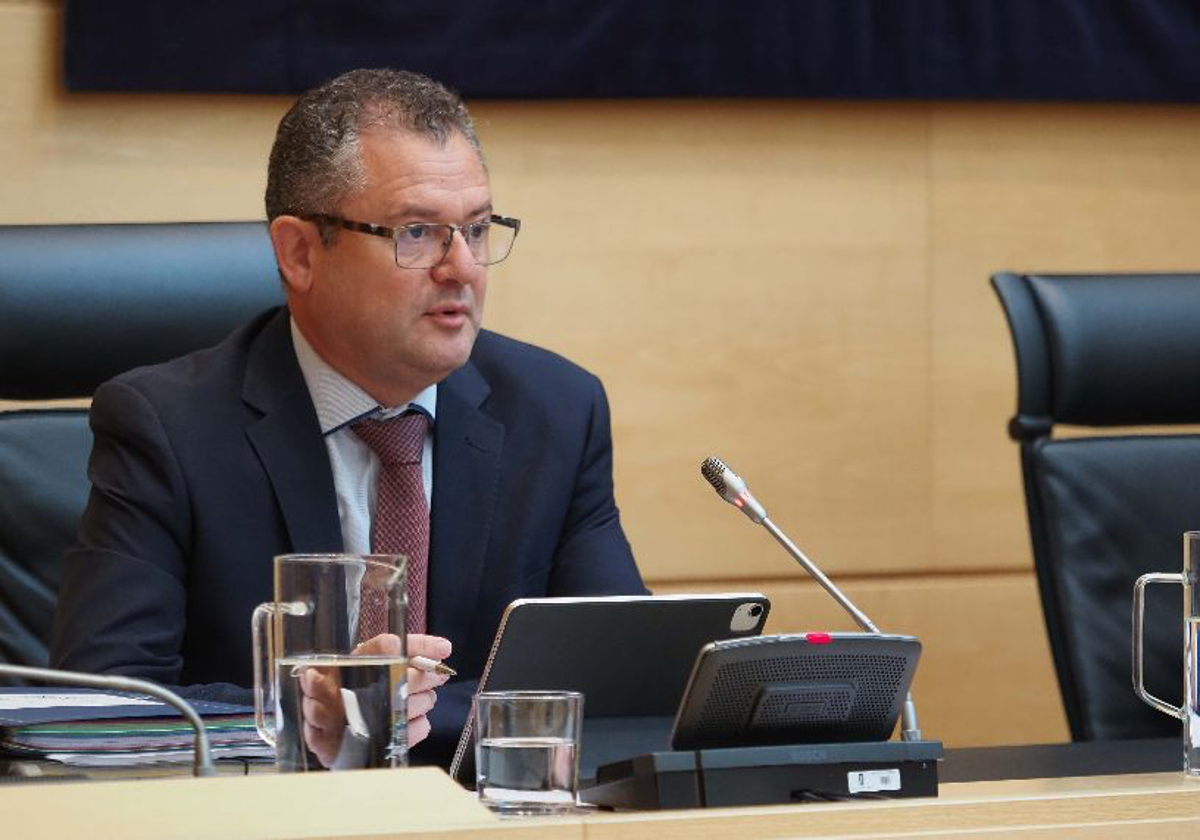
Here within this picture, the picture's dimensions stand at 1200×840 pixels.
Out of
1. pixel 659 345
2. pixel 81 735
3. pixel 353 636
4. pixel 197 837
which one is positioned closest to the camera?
pixel 197 837

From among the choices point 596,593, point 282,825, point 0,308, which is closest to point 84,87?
point 0,308

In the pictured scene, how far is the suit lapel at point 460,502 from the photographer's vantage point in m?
2.41

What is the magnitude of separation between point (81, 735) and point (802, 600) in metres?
2.05

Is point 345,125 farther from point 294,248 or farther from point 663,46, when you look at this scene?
point 663,46

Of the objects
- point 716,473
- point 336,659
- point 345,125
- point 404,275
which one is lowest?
point 336,659

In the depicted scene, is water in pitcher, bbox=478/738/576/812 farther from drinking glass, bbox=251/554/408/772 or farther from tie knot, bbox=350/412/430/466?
tie knot, bbox=350/412/430/466

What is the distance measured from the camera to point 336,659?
4.70 ft

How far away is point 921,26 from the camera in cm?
348

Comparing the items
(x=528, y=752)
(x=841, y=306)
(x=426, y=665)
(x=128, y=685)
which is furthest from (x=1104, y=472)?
(x=128, y=685)

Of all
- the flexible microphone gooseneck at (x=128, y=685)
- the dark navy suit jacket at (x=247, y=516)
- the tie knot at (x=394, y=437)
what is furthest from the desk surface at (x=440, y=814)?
the tie knot at (x=394, y=437)

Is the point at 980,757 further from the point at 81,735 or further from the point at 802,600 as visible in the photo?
the point at 802,600

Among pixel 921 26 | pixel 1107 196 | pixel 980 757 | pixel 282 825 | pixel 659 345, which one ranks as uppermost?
pixel 921 26

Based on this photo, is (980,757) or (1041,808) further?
(980,757)

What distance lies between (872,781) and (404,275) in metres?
1.12
